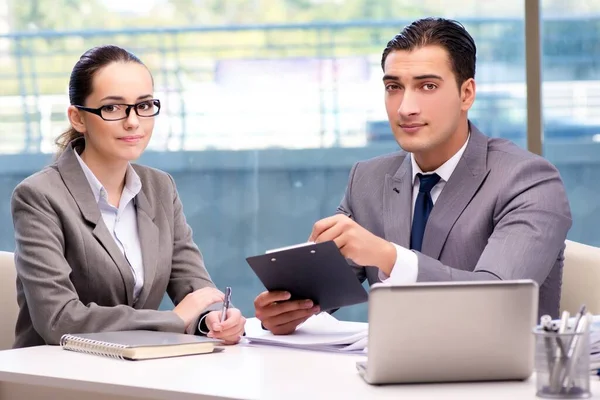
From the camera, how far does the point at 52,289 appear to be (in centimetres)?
230

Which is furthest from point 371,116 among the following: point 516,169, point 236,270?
point 516,169

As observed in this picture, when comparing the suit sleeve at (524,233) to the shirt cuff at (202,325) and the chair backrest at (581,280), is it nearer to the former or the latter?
the chair backrest at (581,280)

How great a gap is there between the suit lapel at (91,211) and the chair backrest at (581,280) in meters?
1.18

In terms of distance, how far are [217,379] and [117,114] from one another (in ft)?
3.35

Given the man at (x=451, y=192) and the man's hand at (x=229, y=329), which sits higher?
the man at (x=451, y=192)

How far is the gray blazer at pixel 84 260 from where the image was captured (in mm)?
2283

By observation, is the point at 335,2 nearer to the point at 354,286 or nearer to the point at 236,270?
the point at 236,270

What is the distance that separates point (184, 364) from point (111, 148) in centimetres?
81

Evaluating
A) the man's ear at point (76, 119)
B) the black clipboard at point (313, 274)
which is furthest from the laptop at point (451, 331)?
the man's ear at point (76, 119)

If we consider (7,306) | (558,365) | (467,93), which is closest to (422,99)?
(467,93)

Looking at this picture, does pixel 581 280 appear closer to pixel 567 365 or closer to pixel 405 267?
pixel 405 267

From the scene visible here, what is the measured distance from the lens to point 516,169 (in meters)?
2.47

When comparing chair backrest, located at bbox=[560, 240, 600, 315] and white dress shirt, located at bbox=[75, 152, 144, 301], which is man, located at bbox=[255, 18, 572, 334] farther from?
white dress shirt, located at bbox=[75, 152, 144, 301]

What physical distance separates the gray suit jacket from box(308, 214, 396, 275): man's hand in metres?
0.13
